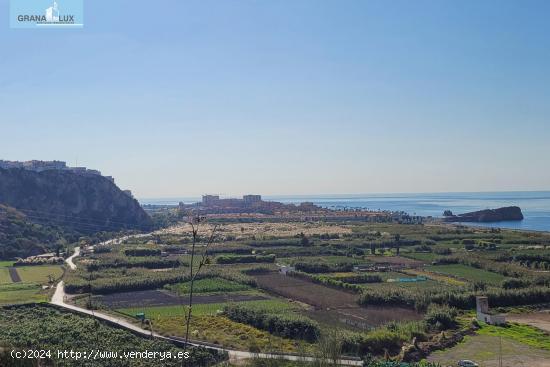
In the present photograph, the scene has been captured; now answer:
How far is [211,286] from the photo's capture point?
1633 inches

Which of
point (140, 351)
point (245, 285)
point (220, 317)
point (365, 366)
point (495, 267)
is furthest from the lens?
point (495, 267)

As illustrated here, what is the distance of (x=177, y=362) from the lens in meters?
22.5

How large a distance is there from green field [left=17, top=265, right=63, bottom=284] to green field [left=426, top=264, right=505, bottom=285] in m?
33.3

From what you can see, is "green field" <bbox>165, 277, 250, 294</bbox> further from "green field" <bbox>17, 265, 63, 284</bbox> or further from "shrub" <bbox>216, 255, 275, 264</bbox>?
"green field" <bbox>17, 265, 63, 284</bbox>

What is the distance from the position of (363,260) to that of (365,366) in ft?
112

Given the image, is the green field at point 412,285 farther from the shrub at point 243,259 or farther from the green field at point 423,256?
the shrub at point 243,259

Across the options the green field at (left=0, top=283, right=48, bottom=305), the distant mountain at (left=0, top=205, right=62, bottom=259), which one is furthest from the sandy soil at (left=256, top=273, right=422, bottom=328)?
the distant mountain at (left=0, top=205, right=62, bottom=259)

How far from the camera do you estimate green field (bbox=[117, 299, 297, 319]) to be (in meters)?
32.5

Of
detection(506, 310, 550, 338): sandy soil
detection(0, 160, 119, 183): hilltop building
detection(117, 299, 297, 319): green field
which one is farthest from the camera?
detection(0, 160, 119, 183): hilltop building

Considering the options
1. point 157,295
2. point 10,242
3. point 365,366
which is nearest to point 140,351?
point 365,366

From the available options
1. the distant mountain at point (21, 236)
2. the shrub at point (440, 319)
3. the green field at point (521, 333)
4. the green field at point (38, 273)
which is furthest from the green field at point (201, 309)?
the distant mountain at point (21, 236)

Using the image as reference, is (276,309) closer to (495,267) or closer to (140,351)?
(140,351)

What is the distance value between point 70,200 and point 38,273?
42403 millimetres

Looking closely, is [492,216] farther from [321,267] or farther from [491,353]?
[491,353]
